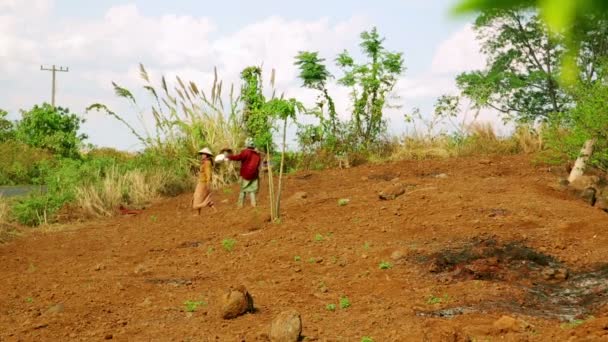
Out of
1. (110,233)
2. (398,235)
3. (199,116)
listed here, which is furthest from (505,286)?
(199,116)

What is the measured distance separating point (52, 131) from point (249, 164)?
15154 mm

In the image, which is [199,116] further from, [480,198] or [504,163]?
[480,198]

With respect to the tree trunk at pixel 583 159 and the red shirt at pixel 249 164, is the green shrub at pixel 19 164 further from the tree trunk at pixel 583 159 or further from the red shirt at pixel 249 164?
the tree trunk at pixel 583 159

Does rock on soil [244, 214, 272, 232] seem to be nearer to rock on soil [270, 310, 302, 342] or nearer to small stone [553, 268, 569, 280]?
small stone [553, 268, 569, 280]

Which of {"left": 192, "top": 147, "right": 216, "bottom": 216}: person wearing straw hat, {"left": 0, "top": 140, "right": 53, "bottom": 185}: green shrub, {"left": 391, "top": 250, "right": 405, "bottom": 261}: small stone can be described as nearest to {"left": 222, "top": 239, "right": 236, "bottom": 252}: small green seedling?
{"left": 391, "top": 250, "right": 405, "bottom": 261}: small stone

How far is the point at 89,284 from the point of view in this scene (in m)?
7.39

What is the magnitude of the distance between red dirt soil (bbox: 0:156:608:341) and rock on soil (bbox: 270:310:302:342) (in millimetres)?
219

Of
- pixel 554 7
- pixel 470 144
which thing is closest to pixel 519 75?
pixel 470 144

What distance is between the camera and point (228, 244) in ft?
28.9

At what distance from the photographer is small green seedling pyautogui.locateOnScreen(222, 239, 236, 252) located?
343 inches

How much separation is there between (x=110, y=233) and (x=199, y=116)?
538 centimetres

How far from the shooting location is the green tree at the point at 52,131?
23.7 metres

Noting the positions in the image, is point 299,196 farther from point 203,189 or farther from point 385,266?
point 385,266

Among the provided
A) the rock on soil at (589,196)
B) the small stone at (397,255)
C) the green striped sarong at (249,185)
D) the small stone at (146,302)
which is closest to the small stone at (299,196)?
the green striped sarong at (249,185)
